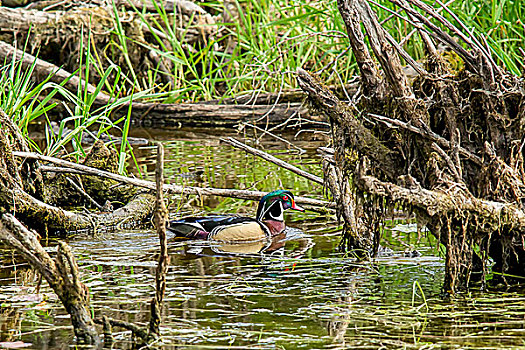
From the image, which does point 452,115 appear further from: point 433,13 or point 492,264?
point 492,264

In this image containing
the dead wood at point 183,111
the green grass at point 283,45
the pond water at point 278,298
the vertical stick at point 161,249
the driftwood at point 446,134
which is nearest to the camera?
the vertical stick at point 161,249

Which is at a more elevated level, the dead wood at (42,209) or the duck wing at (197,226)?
the dead wood at (42,209)

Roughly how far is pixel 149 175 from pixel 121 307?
452cm

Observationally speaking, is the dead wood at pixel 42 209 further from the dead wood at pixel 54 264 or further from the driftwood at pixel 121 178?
the dead wood at pixel 54 264

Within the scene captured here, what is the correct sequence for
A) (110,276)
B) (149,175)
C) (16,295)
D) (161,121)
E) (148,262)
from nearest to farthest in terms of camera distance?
1. (16,295)
2. (110,276)
3. (148,262)
4. (149,175)
5. (161,121)

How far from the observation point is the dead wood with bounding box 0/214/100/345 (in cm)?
390

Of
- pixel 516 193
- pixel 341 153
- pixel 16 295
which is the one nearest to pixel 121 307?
pixel 16 295

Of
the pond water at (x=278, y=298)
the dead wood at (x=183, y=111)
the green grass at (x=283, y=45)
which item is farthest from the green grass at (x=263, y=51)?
the pond water at (x=278, y=298)

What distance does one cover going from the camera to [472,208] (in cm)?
450

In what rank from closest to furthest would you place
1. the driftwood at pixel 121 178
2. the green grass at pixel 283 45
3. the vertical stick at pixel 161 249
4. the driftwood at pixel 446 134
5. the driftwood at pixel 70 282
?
the vertical stick at pixel 161 249
the driftwood at pixel 70 282
the driftwood at pixel 446 134
the driftwood at pixel 121 178
the green grass at pixel 283 45

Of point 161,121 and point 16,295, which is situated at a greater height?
point 161,121

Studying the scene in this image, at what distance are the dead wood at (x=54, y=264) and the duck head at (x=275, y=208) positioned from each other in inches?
130

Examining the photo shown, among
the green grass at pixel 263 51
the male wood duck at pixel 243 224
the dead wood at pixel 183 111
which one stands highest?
the green grass at pixel 263 51

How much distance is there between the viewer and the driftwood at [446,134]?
464 centimetres
